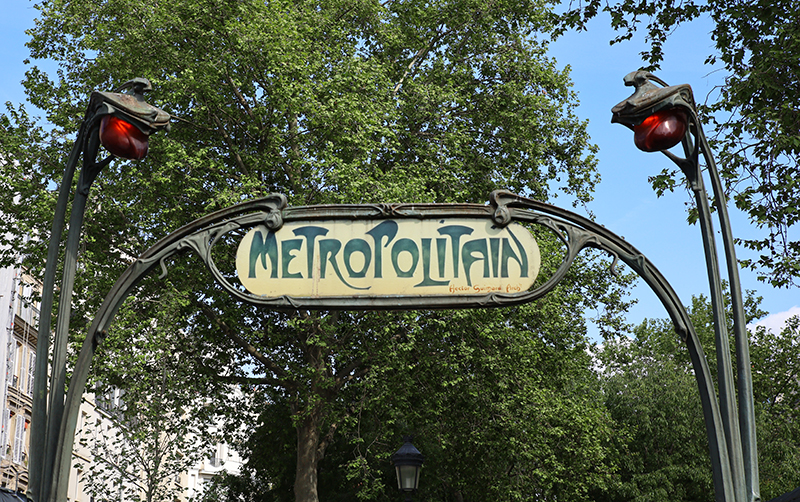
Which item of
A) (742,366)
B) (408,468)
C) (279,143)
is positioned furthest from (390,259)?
(279,143)

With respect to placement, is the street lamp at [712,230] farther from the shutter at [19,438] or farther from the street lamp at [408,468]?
the shutter at [19,438]

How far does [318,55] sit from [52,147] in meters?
6.45

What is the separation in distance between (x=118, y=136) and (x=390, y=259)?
69.7 inches

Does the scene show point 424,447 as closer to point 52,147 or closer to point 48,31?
point 52,147

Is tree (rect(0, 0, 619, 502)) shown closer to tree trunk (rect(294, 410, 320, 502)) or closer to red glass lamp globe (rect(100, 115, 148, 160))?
tree trunk (rect(294, 410, 320, 502))

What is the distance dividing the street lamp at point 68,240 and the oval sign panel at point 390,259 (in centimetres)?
99

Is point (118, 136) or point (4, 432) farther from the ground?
point (4, 432)

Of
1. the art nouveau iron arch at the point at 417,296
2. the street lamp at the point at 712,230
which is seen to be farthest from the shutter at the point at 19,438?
the street lamp at the point at 712,230

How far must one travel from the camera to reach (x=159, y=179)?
61.7 ft

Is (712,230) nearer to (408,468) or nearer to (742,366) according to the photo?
(742,366)

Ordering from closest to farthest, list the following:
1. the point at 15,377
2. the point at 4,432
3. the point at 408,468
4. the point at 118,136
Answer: the point at 118,136 < the point at 408,468 < the point at 4,432 < the point at 15,377

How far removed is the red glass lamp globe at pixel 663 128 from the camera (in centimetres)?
523

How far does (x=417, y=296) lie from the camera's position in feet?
15.5

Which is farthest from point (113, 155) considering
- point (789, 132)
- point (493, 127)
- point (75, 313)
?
point (493, 127)
